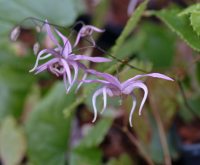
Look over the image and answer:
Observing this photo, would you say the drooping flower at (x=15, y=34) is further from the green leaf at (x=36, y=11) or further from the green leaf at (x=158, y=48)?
the green leaf at (x=158, y=48)

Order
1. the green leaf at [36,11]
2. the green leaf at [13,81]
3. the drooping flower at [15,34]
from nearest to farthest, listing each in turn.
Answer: the drooping flower at [15,34], the green leaf at [36,11], the green leaf at [13,81]

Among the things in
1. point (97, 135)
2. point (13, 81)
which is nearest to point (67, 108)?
point (97, 135)

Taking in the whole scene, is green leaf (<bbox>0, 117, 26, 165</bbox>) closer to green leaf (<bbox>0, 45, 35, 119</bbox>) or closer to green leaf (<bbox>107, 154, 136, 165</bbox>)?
green leaf (<bbox>0, 45, 35, 119</bbox>)

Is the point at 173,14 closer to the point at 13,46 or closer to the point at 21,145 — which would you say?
the point at 21,145

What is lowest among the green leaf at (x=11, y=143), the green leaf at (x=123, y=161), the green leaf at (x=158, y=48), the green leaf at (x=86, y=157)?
the green leaf at (x=158, y=48)

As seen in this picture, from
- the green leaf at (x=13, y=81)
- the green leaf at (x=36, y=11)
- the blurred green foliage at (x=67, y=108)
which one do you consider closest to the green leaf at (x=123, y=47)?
the blurred green foliage at (x=67, y=108)

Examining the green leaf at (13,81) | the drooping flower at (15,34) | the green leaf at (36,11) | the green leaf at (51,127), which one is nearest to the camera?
the drooping flower at (15,34)

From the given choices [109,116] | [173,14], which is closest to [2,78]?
[109,116]
